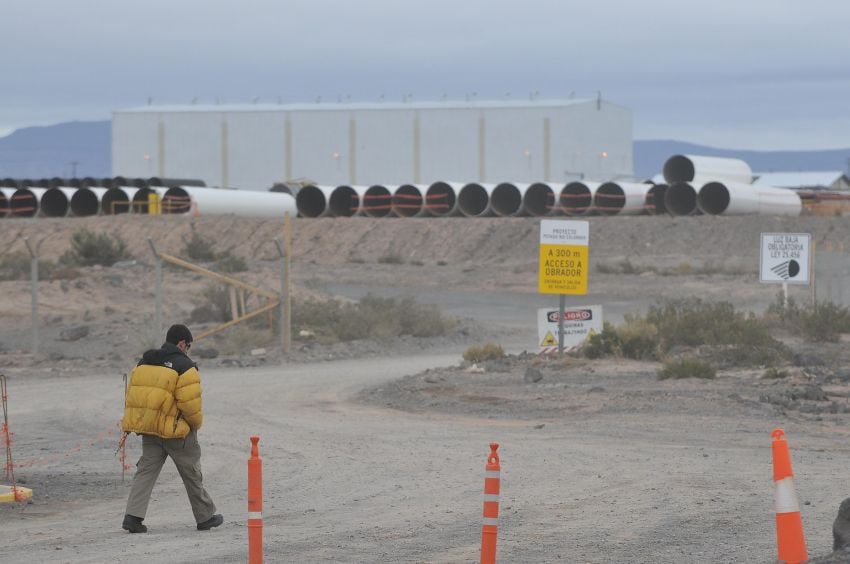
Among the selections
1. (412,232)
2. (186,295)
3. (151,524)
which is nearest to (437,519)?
(151,524)

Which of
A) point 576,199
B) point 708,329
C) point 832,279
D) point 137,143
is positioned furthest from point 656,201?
point 137,143

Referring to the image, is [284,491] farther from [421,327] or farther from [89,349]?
[421,327]

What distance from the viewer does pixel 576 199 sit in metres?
62.3

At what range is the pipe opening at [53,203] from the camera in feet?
228

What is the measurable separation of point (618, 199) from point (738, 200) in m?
4.91

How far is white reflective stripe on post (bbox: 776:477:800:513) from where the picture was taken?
27.1 feet

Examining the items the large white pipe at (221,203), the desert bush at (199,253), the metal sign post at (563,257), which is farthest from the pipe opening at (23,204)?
the metal sign post at (563,257)

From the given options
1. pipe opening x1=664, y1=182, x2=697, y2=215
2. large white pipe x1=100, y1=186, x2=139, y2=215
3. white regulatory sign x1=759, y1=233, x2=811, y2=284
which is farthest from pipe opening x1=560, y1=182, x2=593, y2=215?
white regulatory sign x1=759, y1=233, x2=811, y2=284

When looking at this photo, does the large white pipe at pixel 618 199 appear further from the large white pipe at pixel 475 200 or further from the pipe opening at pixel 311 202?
the pipe opening at pixel 311 202

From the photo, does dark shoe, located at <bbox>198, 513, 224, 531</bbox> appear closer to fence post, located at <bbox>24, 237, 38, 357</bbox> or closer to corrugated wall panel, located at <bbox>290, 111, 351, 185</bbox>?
fence post, located at <bbox>24, 237, 38, 357</bbox>

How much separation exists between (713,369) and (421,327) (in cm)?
1058

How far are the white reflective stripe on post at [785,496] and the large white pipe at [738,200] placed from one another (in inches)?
2097

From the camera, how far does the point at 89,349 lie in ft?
93.4

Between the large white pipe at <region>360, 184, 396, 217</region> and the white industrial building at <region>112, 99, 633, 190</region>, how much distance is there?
15852 millimetres
